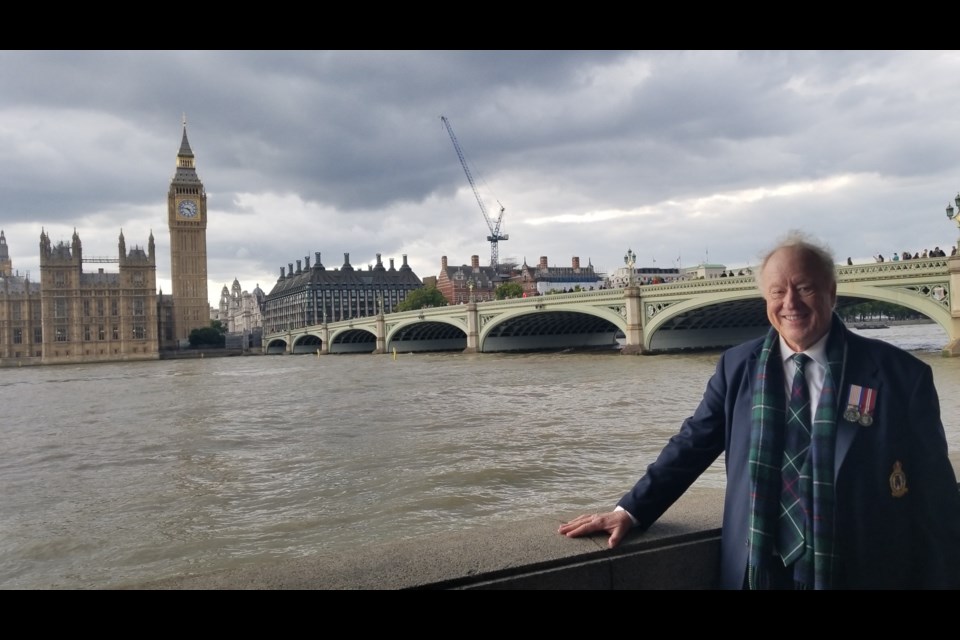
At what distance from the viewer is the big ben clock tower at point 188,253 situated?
9469 centimetres

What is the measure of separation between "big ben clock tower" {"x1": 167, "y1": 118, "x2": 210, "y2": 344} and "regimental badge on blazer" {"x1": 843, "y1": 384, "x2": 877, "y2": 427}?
98.3m

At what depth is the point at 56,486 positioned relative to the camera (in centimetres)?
876

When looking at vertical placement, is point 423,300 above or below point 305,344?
above

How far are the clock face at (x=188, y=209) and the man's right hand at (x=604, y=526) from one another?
105 m

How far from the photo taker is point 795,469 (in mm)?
1879

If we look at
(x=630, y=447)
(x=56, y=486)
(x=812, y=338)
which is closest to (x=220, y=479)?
(x=56, y=486)

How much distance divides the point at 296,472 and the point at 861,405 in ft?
26.1

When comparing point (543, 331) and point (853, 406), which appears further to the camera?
point (543, 331)

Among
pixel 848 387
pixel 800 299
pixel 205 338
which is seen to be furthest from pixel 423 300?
pixel 848 387

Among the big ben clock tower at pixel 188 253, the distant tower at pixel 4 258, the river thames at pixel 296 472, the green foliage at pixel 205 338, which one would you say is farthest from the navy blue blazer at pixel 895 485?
the distant tower at pixel 4 258

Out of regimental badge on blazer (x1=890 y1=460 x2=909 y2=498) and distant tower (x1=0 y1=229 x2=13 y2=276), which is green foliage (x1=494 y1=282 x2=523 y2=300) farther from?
regimental badge on blazer (x1=890 y1=460 x2=909 y2=498)

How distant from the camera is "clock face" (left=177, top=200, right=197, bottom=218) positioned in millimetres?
98438

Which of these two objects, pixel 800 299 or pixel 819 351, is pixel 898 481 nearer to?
pixel 819 351
